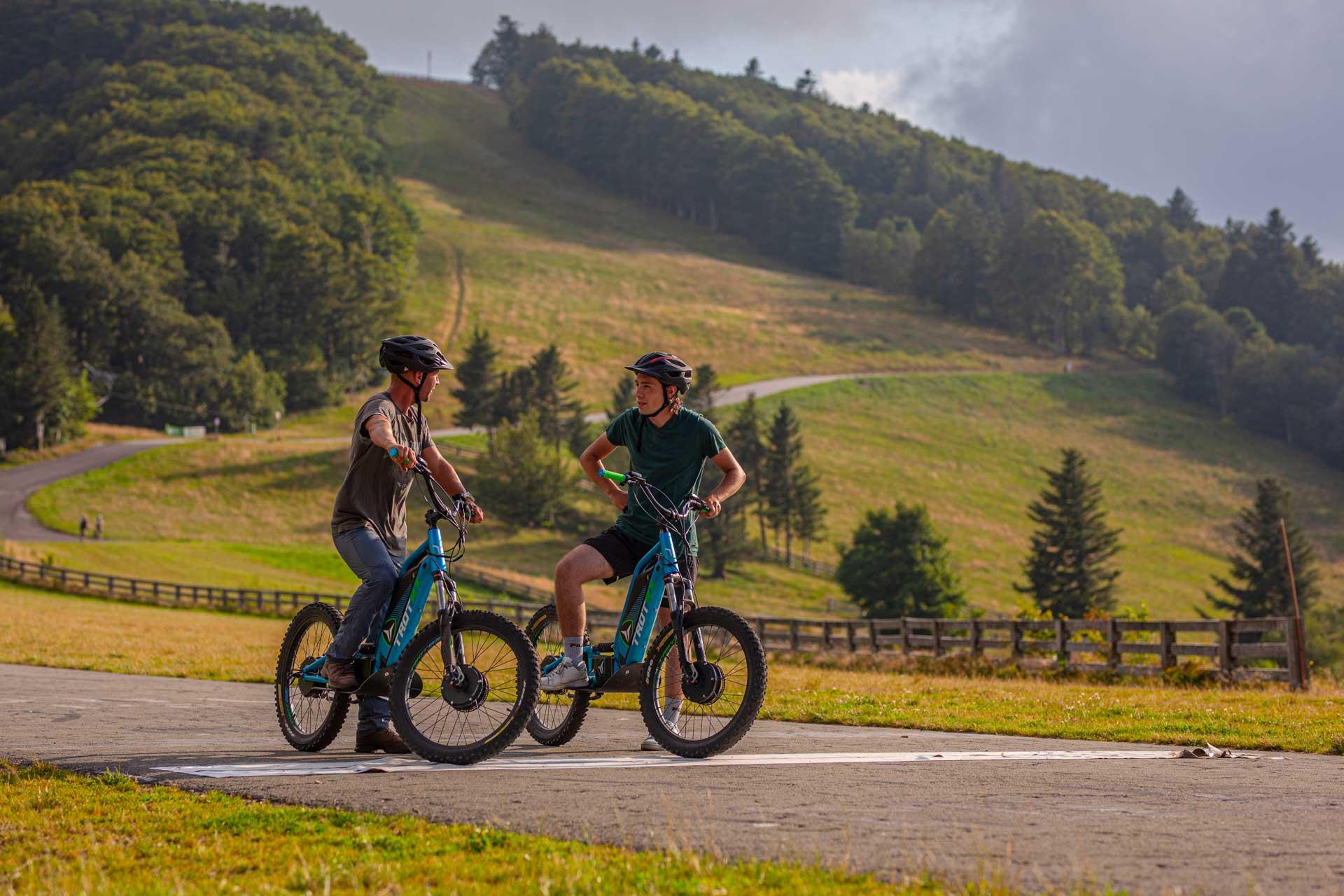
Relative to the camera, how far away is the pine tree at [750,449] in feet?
277

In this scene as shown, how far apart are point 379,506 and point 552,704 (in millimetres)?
1892

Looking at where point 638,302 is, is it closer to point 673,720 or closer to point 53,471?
point 53,471

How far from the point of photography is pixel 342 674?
333 inches

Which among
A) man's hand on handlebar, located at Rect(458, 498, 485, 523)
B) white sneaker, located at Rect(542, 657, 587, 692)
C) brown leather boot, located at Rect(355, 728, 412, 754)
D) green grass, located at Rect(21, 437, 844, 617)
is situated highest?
man's hand on handlebar, located at Rect(458, 498, 485, 523)

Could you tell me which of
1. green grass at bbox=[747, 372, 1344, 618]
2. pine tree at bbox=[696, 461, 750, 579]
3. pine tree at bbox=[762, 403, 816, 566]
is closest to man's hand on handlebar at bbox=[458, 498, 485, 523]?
green grass at bbox=[747, 372, 1344, 618]

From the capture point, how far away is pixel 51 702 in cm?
1230

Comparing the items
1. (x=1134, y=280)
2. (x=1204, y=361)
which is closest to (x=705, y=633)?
(x=1204, y=361)

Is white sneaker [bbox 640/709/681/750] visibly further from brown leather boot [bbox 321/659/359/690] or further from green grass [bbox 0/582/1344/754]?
green grass [bbox 0/582/1344/754]

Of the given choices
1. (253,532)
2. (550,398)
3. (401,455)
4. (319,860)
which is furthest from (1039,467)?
(319,860)

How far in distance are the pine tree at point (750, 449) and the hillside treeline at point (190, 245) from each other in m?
34.1

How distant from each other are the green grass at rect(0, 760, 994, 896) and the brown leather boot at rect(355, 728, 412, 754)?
2294 mm

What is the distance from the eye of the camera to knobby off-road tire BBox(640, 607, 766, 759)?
26.3 feet

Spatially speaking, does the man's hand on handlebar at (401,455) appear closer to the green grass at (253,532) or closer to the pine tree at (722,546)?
the green grass at (253,532)

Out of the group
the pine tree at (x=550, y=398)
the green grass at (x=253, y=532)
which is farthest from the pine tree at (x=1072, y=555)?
the pine tree at (x=550, y=398)
